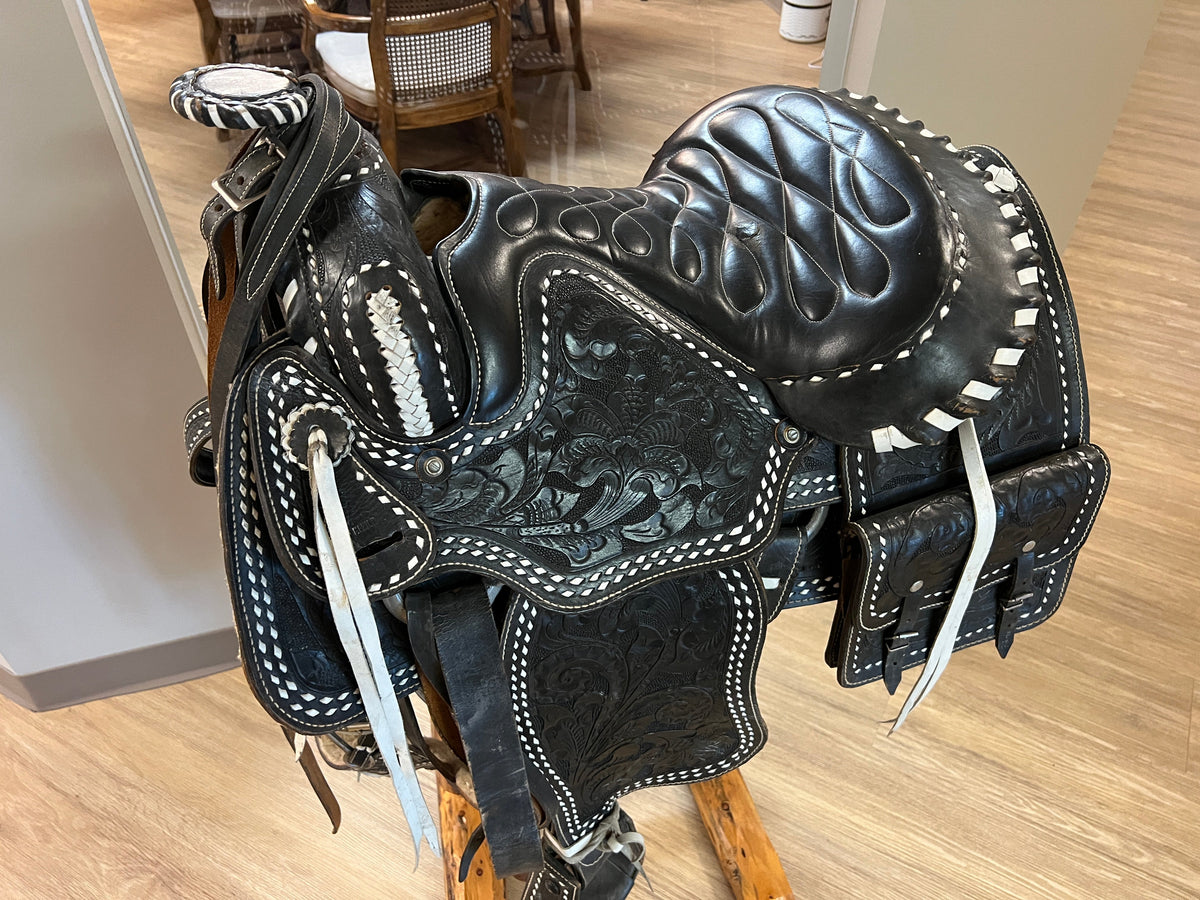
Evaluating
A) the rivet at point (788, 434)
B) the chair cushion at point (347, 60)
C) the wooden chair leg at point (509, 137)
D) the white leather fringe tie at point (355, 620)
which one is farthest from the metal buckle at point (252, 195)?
the wooden chair leg at point (509, 137)

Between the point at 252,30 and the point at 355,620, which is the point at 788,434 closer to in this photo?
the point at 355,620

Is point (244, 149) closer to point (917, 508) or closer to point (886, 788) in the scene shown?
point (917, 508)

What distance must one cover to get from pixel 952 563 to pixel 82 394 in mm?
1033

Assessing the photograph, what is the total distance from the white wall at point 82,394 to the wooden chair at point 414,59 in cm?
35

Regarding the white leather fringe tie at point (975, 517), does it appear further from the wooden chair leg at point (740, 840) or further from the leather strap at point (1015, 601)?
the wooden chair leg at point (740, 840)

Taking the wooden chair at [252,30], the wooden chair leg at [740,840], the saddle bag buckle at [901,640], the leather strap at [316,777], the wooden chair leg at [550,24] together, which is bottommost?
the wooden chair leg at [740,840]

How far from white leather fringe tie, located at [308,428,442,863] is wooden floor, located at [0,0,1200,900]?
0.64 metres

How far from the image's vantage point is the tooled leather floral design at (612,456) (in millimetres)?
555

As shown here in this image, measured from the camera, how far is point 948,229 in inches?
24.4

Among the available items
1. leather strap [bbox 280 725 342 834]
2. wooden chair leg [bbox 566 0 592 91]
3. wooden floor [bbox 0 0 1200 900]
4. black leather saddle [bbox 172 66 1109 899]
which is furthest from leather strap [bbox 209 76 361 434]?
wooden chair leg [bbox 566 0 592 91]

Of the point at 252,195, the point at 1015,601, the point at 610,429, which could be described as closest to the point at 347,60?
the point at 252,195

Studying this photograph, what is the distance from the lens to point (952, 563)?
0.71 meters

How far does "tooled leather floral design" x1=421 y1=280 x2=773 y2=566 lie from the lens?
555 millimetres

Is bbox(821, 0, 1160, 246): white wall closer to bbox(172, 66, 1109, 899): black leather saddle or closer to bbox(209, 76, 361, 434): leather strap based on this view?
bbox(172, 66, 1109, 899): black leather saddle
